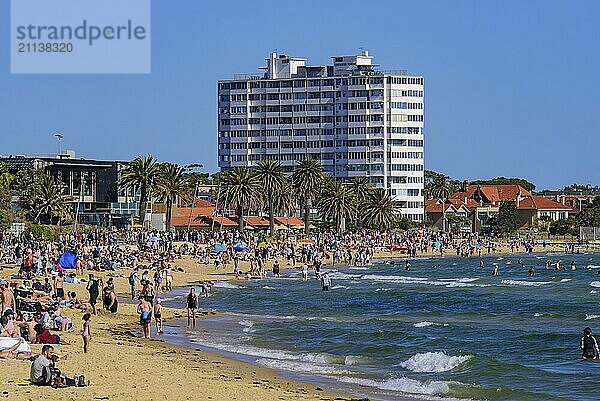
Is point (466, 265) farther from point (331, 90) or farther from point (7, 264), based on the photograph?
point (331, 90)

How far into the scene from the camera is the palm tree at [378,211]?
108812 millimetres

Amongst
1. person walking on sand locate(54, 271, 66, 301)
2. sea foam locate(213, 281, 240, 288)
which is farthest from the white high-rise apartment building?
person walking on sand locate(54, 271, 66, 301)

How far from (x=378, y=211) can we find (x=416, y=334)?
7705cm

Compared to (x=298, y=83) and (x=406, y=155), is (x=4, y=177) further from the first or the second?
(x=406, y=155)

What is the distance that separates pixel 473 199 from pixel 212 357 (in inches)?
4905

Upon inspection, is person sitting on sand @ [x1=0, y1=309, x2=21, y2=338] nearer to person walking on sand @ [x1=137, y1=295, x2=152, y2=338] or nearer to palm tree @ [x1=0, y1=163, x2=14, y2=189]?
person walking on sand @ [x1=137, y1=295, x2=152, y2=338]

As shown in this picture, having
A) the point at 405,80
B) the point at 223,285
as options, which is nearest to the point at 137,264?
the point at 223,285

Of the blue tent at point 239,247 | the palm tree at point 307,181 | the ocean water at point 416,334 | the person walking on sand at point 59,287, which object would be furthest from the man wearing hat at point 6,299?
the palm tree at point 307,181

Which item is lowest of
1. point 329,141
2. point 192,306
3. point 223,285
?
point 223,285

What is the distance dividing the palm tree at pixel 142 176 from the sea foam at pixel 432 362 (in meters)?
59.0

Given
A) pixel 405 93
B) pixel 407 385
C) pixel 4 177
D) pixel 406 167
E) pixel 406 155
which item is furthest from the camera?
pixel 405 93

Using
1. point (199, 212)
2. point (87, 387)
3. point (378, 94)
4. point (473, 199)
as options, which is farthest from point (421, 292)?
point (473, 199)

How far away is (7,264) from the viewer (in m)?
52.7

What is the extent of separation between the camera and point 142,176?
272 ft
